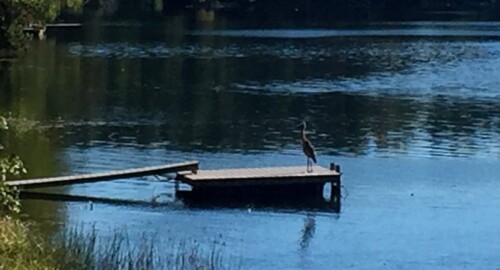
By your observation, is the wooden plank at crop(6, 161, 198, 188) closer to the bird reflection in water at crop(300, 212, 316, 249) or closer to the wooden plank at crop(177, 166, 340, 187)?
the wooden plank at crop(177, 166, 340, 187)

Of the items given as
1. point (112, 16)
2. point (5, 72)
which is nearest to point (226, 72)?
point (5, 72)

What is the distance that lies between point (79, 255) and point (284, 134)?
65.8 ft

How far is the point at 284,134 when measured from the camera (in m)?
35.1

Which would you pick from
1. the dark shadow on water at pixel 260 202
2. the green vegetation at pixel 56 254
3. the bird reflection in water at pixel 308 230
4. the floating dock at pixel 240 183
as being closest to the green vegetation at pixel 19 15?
the floating dock at pixel 240 183

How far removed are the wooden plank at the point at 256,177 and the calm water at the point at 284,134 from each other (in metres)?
0.68

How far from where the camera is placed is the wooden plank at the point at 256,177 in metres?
25.5

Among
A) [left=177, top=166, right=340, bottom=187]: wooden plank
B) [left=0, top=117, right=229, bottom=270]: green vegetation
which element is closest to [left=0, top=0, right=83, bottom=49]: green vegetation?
[left=177, top=166, right=340, bottom=187]: wooden plank

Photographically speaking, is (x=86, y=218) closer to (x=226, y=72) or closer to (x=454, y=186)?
(x=454, y=186)

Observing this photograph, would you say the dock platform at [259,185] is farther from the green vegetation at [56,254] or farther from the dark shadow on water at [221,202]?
the green vegetation at [56,254]

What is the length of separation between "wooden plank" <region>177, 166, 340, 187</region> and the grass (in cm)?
514

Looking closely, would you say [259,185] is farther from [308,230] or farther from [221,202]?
[308,230]

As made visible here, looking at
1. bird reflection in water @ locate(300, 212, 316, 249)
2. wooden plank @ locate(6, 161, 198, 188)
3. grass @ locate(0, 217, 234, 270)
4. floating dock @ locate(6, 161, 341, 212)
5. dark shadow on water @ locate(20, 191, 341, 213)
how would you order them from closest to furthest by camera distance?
grass @ locate(0, 217, 234, 270) → bird reflection in water @ locate(300, 212, 316, 249) → dark shadow on water @ locate(20, 191, 341, 213) → wooden plank @ locate(6, 161, 198, 188) → floating dock @ locate(6, 161, 341, 212)

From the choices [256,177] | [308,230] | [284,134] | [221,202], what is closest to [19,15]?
[284,134]

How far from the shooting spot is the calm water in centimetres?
2259
